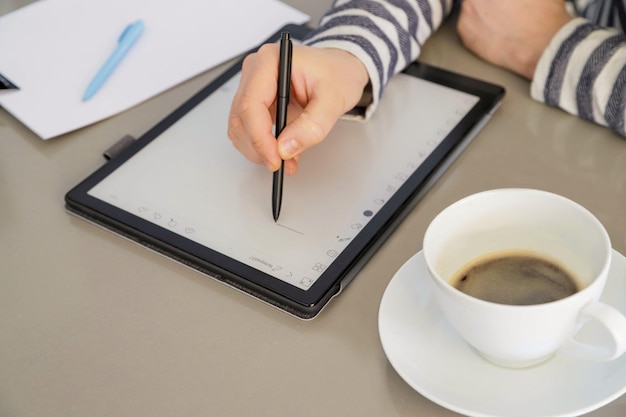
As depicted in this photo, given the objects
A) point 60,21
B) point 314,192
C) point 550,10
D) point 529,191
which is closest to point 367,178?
point 314,192

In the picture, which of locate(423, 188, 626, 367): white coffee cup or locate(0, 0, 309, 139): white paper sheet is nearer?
Answer: locate(423, 188, 626, 367): white coffee cup

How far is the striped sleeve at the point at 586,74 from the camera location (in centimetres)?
69

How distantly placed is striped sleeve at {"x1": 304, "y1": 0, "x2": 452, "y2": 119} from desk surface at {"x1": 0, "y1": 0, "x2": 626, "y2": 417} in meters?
0.11

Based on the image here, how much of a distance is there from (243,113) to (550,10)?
0.34 m

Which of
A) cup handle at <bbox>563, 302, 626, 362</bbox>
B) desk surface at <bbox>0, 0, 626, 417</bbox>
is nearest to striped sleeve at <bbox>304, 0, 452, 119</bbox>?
desk surface at <bbox>0, 0, 626, 417</bbox>

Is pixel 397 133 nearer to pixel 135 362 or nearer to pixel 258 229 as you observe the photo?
pixel 258 229

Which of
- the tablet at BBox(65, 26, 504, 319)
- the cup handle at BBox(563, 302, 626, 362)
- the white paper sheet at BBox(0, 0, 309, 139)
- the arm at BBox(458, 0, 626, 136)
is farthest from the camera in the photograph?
the white paper sheet at BBox(0, 0, 309, 139)

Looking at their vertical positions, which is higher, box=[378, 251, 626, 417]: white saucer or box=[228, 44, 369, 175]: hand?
box=[228, 44, 369, 175]: hand

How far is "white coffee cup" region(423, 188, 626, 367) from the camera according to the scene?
437 mm

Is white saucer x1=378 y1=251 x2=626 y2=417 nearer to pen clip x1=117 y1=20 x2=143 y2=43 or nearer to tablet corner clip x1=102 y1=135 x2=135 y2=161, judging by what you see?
tablet corner clip x1=102 y1=135 x2=135 y2=161

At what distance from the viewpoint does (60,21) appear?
0.94 metres

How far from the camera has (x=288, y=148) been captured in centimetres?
64

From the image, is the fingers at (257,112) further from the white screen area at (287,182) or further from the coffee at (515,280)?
the coffee at (515,280)


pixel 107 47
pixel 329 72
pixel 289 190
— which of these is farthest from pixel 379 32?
pixel 107 47
